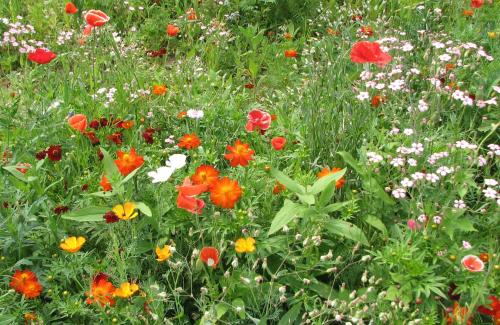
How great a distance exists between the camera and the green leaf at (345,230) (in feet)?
7.02

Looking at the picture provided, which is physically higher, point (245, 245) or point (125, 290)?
point (245, 245)

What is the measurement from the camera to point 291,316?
2064 mm

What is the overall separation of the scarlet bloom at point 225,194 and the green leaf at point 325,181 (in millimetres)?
292

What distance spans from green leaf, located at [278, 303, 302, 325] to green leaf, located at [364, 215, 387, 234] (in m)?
0.44

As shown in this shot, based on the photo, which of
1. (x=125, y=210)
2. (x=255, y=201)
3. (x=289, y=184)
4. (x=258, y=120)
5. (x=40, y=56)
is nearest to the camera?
(x=125, y=210)

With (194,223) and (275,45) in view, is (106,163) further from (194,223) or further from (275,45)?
(275,45)

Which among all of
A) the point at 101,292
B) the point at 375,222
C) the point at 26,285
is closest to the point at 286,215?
the point at 375,222

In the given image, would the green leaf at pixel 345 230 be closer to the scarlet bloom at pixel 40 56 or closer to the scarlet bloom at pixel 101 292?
the scarlet bloom at pixel 101 292

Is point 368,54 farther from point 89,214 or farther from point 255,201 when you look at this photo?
point 89,214

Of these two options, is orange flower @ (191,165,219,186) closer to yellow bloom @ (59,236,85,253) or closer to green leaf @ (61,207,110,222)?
green leaf @ (61,207,110,222)

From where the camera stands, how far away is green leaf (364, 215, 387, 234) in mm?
2221

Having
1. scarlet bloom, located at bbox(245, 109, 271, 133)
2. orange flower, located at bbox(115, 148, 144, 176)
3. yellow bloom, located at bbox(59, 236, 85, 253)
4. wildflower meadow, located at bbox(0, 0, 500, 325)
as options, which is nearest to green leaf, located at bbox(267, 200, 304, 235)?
wildflower meadow, located at bbox(0, 0, 500, 325)

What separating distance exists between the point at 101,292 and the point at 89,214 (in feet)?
1.17

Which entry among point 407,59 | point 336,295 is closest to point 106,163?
point 336,295
